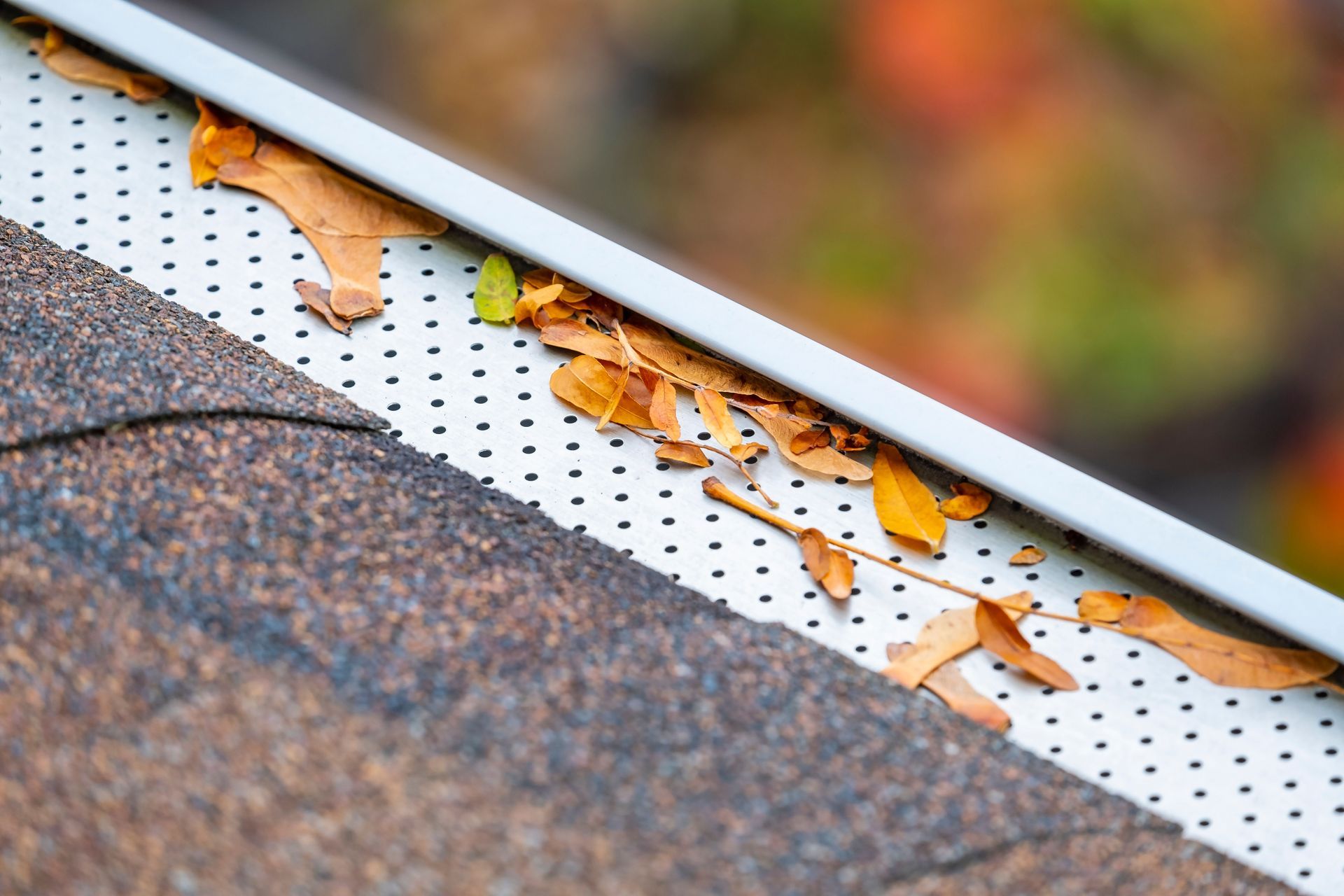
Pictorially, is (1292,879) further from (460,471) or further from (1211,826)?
(460,471)

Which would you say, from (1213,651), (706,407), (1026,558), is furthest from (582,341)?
(1213,651)

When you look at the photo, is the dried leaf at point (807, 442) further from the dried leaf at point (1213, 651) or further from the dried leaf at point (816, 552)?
the dried leaf at point (1213, 651)

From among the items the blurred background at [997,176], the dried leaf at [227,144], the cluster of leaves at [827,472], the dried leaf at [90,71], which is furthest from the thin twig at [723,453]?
the blurred background at [997,176]

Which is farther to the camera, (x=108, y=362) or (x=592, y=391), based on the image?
(x=592, y=391)

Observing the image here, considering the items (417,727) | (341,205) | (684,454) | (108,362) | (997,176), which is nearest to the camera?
(417,727)

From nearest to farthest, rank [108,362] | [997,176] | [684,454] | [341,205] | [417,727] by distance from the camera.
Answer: [417,727] < [108,362] < [684,454] < [341,205] < [997,176]

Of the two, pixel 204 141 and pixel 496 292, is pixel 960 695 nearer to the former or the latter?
pixel 496 292

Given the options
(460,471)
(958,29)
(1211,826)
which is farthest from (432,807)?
(958,29)
